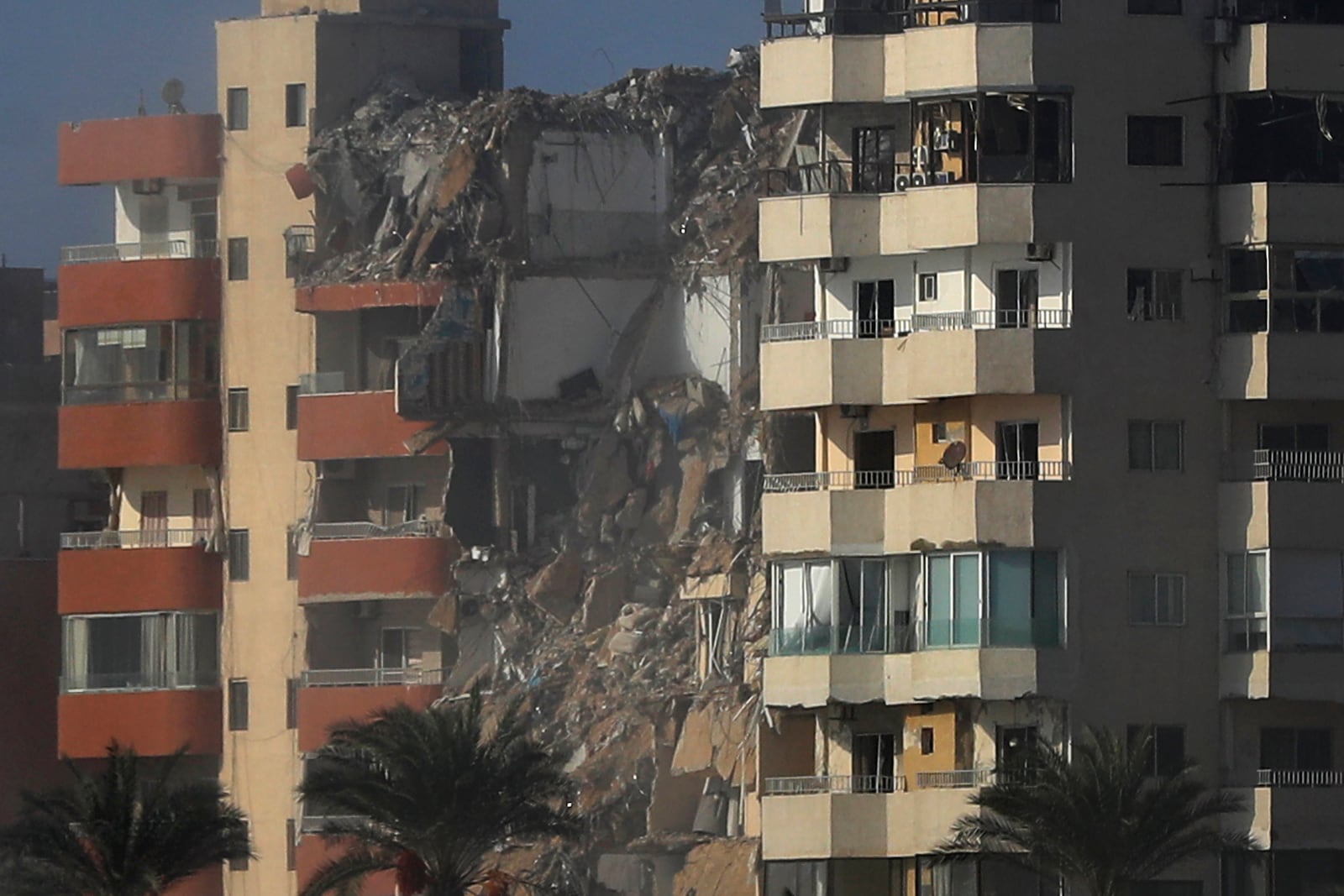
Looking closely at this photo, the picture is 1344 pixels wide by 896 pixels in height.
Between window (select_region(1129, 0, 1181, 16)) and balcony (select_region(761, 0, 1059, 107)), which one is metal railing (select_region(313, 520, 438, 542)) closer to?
balcony (select_region(761, 0, 1059, 107))

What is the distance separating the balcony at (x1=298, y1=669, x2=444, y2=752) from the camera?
9975cm

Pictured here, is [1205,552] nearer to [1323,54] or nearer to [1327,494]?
[1327,494]

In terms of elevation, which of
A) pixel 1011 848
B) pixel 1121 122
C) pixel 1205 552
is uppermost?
pixel 1121 122

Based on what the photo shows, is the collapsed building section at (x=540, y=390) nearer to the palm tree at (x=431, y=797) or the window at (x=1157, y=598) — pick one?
the palm tree at (x=431, y=797)

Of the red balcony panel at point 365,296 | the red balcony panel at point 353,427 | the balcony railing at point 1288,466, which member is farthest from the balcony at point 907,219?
the red balcony panel at point 353,427

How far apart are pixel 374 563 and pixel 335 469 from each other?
3254 mm

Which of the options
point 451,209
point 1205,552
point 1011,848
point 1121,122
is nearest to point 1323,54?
point 1121,122

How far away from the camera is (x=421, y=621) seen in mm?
102000

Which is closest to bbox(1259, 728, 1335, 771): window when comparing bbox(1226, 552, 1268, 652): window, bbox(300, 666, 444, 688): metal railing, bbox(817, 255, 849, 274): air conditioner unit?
bbox(1226, 552, 1268, 652): window

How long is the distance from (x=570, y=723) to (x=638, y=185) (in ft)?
40.6

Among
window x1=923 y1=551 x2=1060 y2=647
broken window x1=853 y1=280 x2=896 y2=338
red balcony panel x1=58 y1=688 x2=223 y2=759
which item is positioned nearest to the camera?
window x1=923 y1=551 x2=1060 y2=647

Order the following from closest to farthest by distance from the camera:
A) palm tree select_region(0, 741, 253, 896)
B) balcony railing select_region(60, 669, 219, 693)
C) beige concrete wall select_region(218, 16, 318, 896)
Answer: palm tree select_region(0, 741, 253, 896) → beige concrete wall select_region(218, 16, 318, 896) → balcony railing select_region(60, 669, 219, 693)

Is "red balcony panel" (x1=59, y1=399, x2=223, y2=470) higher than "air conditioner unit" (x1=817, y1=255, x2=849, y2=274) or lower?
higher

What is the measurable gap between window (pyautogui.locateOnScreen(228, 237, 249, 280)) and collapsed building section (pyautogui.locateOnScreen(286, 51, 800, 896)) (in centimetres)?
150
